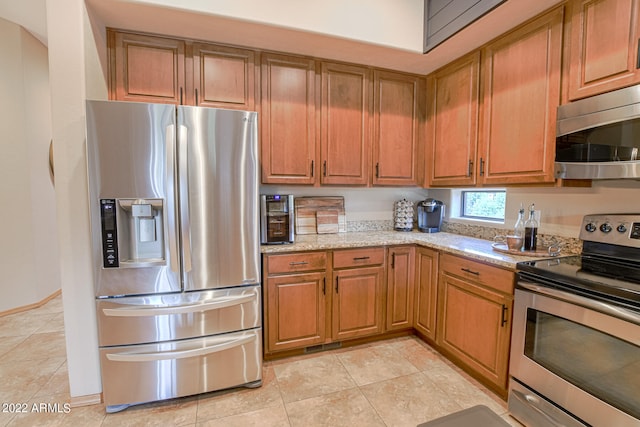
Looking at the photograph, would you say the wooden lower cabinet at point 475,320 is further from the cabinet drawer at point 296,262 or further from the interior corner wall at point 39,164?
the interior corner wall at point 39,164

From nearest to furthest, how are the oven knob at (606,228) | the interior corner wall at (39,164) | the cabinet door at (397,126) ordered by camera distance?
the oven knob at (606,228) < the cabinet door at (397,126) < the interior corner wall at (39,164)

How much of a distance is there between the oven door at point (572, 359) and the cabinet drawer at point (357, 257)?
0.97m

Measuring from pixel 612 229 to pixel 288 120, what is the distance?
2.18 m

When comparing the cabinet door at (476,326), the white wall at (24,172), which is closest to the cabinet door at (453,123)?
the cabinet door at (476,326)

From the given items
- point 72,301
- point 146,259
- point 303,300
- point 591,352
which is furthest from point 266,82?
point 591,352

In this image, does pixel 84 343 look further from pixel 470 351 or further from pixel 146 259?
pixel 470 351

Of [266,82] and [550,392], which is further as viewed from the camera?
[266,82]

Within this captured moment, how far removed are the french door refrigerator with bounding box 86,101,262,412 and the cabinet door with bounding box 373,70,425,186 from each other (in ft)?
4.15

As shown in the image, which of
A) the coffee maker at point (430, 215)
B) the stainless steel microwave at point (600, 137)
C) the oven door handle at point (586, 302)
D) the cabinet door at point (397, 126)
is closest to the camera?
the oven door handle at point (586, 302)

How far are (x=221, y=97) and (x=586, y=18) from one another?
7.38ft

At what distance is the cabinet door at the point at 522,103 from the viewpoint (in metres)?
1.74

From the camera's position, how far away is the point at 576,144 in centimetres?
162

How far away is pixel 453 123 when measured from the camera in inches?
96.5

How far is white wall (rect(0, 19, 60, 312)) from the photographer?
2.94 meters
